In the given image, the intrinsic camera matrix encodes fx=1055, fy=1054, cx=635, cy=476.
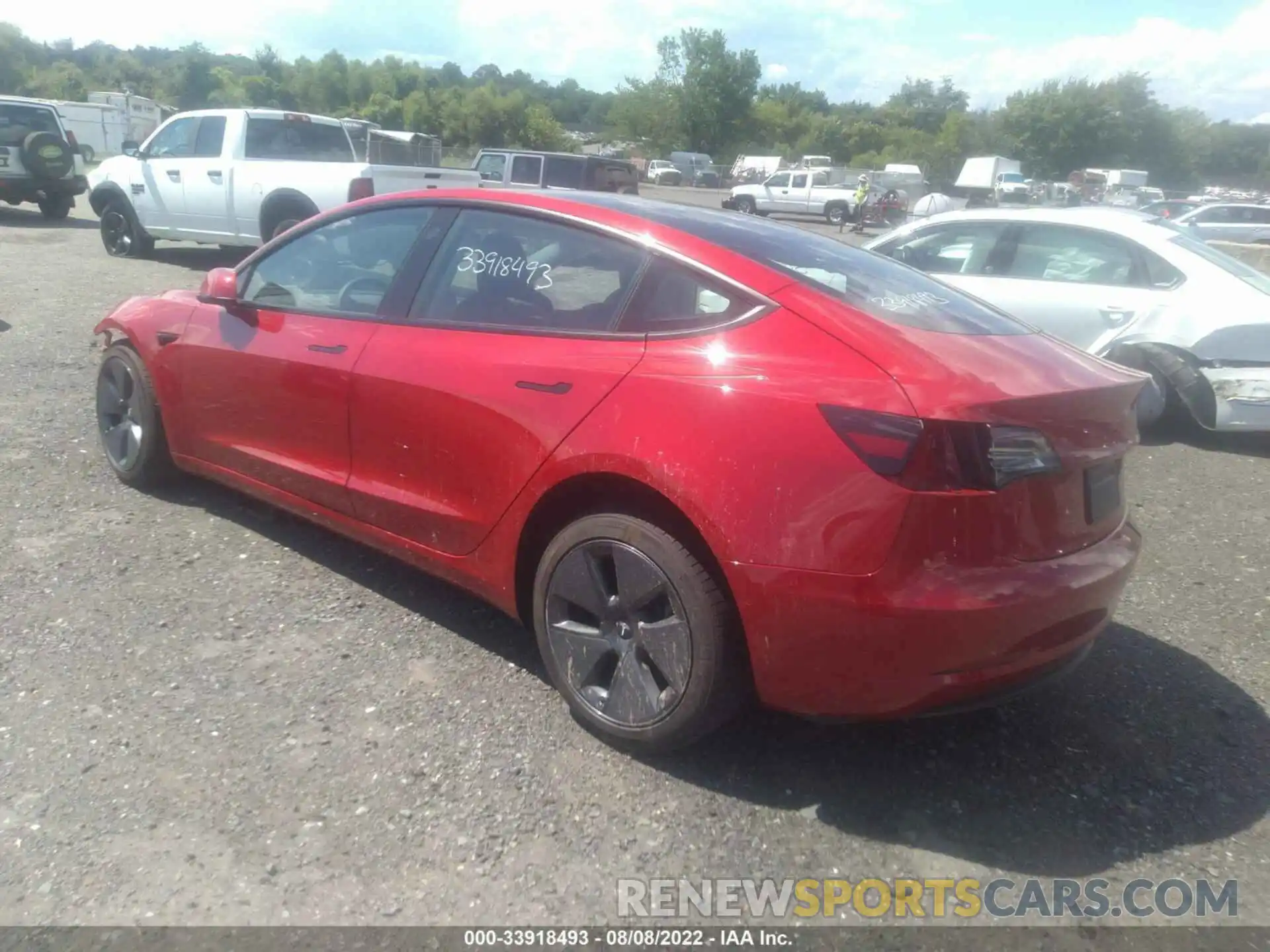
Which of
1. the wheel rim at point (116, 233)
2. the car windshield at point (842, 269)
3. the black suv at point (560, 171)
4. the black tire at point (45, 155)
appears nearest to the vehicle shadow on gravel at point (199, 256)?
the wheel rim at point (116, 233)

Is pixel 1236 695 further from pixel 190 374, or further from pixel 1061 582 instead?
pixel 190 374

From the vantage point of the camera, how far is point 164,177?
512 inches

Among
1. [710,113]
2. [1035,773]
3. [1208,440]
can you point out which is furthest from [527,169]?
[710,113]

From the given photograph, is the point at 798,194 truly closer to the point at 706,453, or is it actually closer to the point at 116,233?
the point at 116,233

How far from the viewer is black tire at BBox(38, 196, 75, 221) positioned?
1781 cm

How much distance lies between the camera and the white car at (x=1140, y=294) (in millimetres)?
6637

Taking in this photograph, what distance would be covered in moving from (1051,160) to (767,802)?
273 feet

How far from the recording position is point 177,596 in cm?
394

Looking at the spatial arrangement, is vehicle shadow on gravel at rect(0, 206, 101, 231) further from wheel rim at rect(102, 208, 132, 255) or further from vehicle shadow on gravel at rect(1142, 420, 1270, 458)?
vehicle shadow on gravel at rect(1142, 420, 1270, 458)

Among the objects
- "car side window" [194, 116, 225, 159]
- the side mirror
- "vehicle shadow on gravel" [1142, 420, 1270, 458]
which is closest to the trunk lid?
the side mirror

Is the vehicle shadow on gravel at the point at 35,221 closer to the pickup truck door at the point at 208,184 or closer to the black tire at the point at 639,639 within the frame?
the pickup truck door at the point at 208,184

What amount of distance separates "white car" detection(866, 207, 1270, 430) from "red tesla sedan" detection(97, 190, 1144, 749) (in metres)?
3.73

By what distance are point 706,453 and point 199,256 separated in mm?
13789

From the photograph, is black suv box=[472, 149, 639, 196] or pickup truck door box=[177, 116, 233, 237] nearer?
pickup truck door box=[177, 116, 233, 237]
